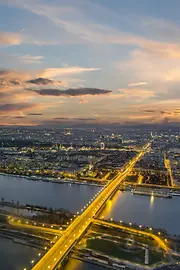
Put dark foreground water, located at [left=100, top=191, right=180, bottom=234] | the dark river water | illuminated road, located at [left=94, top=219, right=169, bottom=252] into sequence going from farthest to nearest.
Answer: dark foreground water, located at [left=100, top=191, right=180, bottom=234]
illuminated road, located at [left=94, top=219, right=169, bottom=252]
the dark river water

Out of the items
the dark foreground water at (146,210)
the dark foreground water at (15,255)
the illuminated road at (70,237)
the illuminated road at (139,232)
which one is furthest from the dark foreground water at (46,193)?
the dark foreground water at (15,255)

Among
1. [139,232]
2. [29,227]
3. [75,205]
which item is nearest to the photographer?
[139,232]

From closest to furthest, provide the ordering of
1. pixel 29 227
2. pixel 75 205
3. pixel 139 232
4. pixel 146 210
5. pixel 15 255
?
pixel 15 255 → pixel 139 232 → pixel 29 227 → pixel 146 210 → pixel 75 205

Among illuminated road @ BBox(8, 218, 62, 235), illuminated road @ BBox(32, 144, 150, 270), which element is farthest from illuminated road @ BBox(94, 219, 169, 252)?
illuminated road @ BBox(8, 218, 62, 235)

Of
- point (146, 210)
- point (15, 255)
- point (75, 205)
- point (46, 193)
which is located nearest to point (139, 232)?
point (146, 210)

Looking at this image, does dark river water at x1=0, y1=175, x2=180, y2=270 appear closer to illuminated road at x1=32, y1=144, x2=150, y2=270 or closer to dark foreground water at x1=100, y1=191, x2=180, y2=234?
dark foreground water at x1=100, y1=191, x2=180, y2=234

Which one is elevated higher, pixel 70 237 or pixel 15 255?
Answer: pixel 70 237

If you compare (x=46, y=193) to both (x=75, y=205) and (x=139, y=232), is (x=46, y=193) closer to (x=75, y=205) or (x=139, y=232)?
(x=75, y=205)

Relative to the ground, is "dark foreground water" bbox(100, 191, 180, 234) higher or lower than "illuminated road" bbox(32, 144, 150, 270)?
lower

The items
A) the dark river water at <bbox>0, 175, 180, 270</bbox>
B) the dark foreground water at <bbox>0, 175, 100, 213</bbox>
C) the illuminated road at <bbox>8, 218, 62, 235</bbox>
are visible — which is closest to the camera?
the dark river water at <bbox>0, 175, 180, 270</bbox>
